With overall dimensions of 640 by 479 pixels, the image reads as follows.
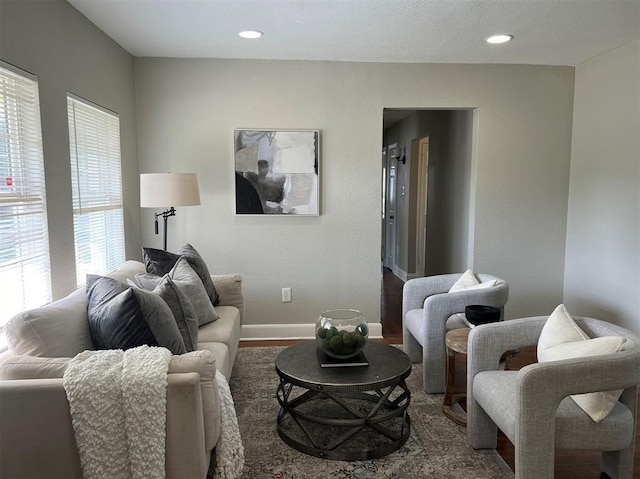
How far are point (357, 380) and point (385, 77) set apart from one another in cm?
272

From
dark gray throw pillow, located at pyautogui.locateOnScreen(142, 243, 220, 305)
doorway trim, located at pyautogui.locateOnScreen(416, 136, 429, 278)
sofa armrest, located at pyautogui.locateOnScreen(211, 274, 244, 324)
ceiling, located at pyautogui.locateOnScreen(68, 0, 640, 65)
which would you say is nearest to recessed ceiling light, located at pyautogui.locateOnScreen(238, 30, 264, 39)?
ceiling, located at pyautogui.locateOnScreen(68, 0, 640, 65)

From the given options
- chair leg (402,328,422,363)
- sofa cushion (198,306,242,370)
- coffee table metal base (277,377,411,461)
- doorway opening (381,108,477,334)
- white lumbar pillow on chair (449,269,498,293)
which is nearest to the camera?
coffee table metal base (277,377,411,461)

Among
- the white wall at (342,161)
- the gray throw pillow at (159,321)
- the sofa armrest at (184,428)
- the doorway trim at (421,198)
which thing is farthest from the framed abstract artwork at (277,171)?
the doorway trim at (421,198)

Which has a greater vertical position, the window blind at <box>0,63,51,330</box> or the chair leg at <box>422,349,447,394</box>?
the window blind at <box>0,63,51,330</box>

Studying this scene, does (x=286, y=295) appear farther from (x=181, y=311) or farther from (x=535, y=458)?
(x=535, y=458)

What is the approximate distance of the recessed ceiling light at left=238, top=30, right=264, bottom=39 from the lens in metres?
3.23

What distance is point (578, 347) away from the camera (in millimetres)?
2092

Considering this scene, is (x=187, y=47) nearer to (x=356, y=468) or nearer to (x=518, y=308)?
(x=356, y=468)

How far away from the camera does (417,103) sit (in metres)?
4.07

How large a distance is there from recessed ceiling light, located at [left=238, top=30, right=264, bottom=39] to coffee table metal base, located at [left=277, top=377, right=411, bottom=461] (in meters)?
2.29

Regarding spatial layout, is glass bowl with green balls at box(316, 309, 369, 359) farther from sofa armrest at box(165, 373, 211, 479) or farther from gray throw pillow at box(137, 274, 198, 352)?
sofa armrest at box(165, 373, 211, 479)

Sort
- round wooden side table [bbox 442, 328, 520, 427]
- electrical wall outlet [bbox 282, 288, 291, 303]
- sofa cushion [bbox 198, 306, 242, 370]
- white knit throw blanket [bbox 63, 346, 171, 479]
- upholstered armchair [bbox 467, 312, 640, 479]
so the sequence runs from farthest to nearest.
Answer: electrical wall outlet [bbox 282, 288, 291, 303]
sofa cushion [bbox 198, 306, 242, 370]
round wooden side table [bbox 442, 328, 520, 427]
upholstered armchair [bbox 467, 312, 640, 479]
white knit throw blanket [bbox 63, 346, 171, 479]

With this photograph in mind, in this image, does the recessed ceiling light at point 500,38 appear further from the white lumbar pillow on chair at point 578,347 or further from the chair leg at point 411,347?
the chair leg at point 411,347

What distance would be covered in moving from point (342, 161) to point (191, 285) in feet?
5.96
